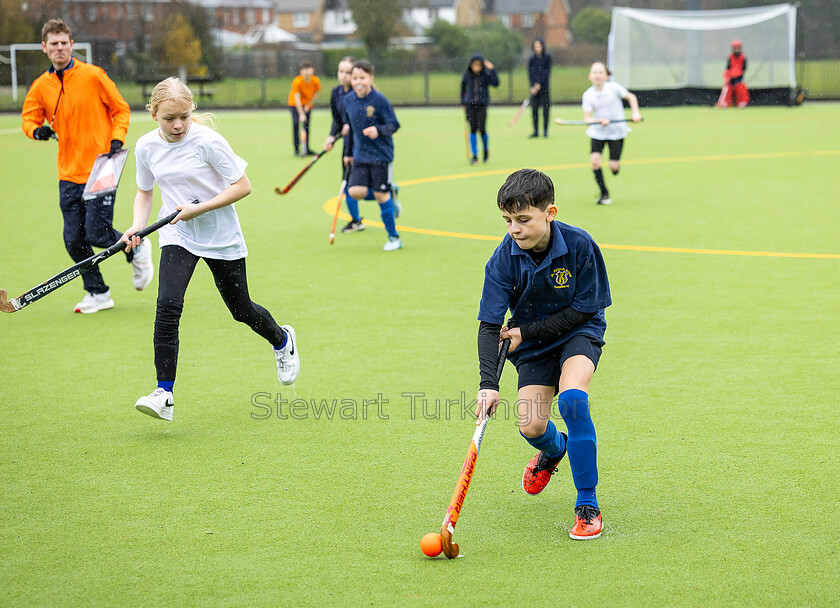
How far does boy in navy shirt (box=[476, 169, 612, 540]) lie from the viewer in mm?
3842

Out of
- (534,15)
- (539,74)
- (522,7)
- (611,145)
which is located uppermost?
(522,7)

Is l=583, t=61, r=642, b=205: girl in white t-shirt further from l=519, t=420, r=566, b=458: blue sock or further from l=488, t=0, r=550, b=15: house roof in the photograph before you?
l=488, t=0, r=550, b=15: house roof

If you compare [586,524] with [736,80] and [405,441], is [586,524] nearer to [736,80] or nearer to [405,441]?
[405,441]

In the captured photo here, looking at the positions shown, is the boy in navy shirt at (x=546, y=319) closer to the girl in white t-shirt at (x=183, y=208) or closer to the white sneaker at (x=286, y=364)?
the girl in white t-shirt at (x=183, y=208)

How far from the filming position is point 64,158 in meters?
7.75

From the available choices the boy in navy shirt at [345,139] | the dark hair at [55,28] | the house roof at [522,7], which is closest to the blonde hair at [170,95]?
the dark hair at [55,28]

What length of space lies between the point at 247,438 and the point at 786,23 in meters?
32.6

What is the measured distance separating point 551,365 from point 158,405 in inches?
85.2

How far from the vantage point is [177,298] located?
5234mm

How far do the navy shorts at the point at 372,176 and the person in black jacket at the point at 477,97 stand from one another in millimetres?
8083

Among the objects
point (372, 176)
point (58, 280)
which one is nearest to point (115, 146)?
point (58, 280)

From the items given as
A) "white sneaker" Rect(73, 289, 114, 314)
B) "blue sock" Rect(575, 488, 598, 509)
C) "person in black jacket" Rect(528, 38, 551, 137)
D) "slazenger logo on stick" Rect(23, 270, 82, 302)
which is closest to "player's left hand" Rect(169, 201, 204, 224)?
"slazenger logo on stick" Rect(23, 270, 82, 302)

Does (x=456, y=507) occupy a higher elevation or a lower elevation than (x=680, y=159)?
lower

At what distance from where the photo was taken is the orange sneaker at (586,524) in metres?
3.90
